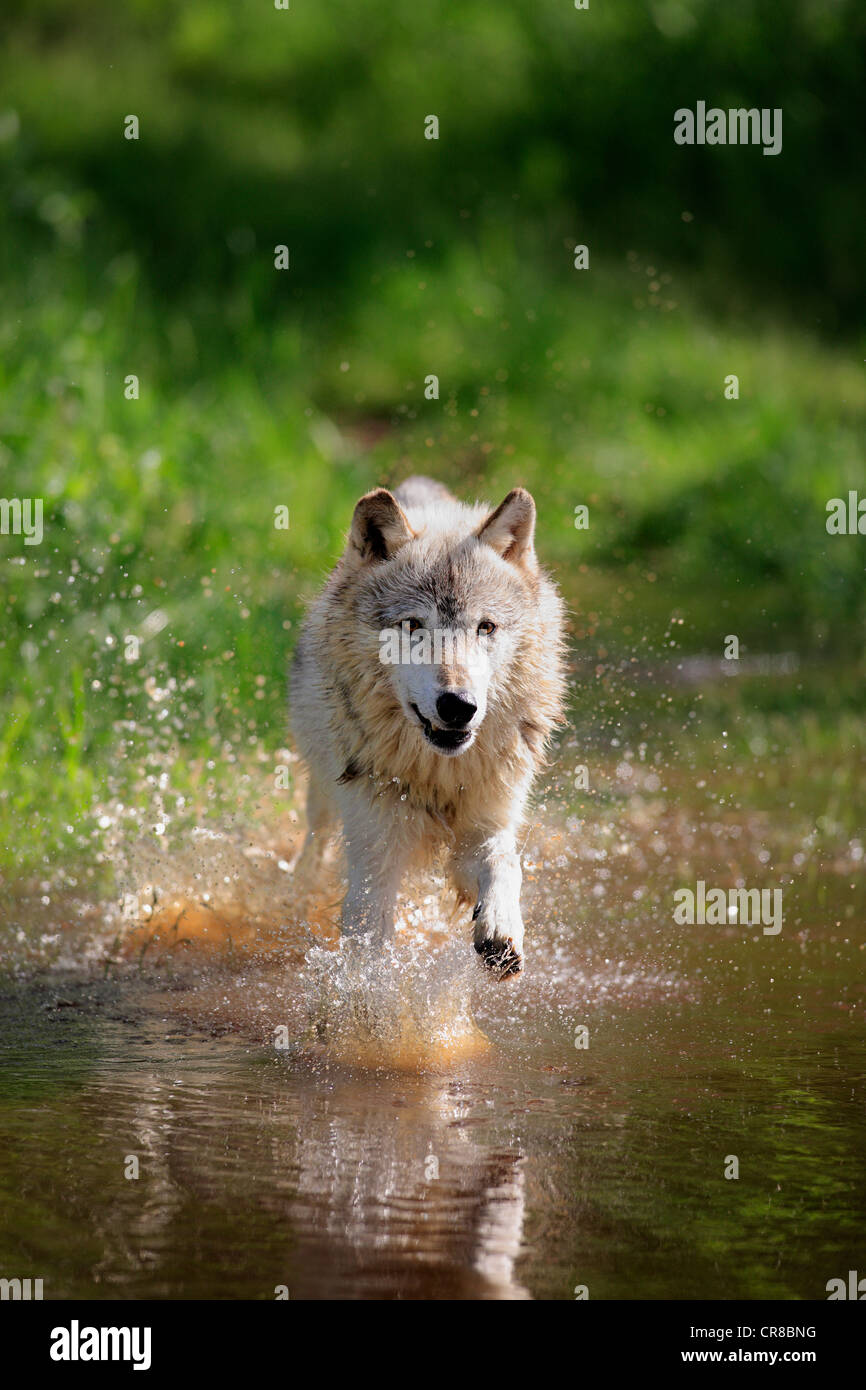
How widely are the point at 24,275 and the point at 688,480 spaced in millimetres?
5559

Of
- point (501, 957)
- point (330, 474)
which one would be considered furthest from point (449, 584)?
point (330, 474)

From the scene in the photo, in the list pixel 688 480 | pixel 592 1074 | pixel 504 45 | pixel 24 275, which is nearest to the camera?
pixel 592 1074

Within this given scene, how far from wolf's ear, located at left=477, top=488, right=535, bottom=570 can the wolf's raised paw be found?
4.28 feet

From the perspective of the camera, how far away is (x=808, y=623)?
10961 mm

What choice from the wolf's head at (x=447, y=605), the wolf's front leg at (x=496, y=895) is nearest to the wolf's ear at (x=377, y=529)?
the wolf's head at (x=447, y=605)

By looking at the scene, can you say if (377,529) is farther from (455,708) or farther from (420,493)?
(420,493)

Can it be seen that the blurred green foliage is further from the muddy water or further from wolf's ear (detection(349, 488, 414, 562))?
wolf's ear (detection(349, 488, 414, 562))

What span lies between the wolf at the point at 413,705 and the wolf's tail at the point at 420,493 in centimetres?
54

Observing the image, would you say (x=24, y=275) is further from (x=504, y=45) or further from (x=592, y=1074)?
(x=504, y=45)

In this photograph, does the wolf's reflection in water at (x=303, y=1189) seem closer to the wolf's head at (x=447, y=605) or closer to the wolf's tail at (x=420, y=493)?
the wolf's head at (x=447, y=605)

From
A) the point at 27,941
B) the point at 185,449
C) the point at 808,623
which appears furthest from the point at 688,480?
the point at 27,941

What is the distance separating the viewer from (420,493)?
20.7 feet

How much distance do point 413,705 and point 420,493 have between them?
5.30ft
